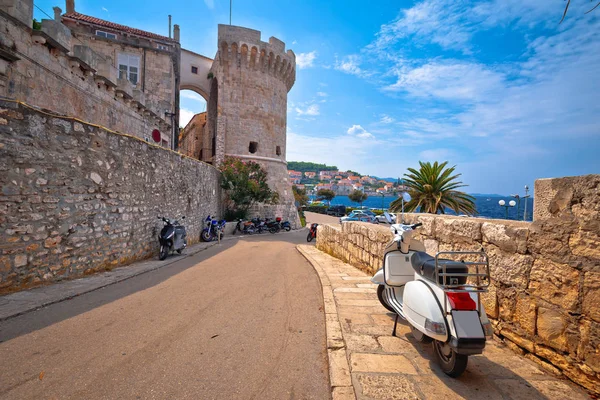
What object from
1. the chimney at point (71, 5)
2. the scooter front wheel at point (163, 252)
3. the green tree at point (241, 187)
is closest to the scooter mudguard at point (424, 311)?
the scooter front wheel at point (163, 252)

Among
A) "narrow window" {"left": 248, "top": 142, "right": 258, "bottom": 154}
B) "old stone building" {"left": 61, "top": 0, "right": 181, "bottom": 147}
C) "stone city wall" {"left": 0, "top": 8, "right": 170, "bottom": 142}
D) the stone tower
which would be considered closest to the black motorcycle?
"stone city wall" {"left": 0, "top": 8, "right": 170, "bottom": 142}

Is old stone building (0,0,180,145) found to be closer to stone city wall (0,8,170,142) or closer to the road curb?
stone city wall (0,8,170,142)

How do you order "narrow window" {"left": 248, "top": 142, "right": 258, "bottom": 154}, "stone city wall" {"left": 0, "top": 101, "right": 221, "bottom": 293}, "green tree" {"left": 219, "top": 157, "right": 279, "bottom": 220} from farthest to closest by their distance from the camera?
"narrow window" {"left": 248, "top": 142, "right": 258, "bottom": 154} → "green tree" {"left": 219, "top": 157, "right": 279, "bottom": 220} → "stone city wall" {"left": 0, "top": 101, "right": 221, "bottom": 293}

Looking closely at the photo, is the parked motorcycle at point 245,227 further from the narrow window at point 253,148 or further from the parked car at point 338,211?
the parked car at point 338,211

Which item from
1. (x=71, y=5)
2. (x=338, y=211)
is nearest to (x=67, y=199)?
(x=71, y=5)

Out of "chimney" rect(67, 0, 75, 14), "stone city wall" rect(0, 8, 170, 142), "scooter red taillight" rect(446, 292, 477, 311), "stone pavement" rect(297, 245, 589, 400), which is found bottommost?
"stone pavement" rect(297, 245, 589, 400)

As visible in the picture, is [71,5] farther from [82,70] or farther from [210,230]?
[210,230]

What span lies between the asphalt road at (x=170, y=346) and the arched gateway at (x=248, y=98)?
1796 centimetres

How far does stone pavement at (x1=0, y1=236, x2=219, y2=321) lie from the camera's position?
3980 mm

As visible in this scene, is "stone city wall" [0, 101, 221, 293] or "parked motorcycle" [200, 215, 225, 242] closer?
"stone city wall" [0, 101, 221, 293]

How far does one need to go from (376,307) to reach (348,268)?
297 cm

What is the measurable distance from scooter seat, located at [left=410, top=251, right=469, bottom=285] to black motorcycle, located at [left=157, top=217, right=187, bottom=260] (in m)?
7.12

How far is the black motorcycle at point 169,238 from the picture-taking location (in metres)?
8.33

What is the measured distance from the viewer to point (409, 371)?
264cm
